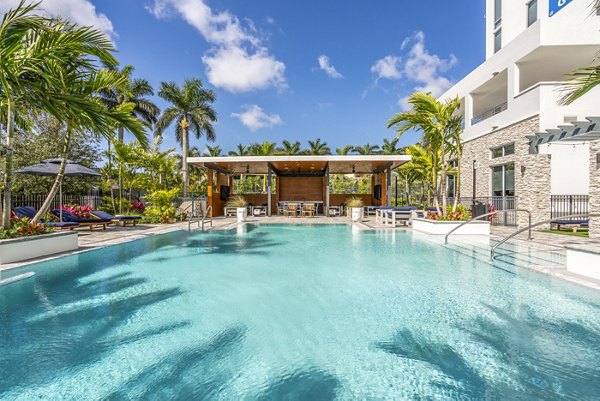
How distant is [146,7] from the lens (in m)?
13.4

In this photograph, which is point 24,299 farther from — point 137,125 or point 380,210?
point 380,210

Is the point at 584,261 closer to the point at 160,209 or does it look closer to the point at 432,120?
the point at 432,120

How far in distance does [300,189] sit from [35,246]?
17.0m

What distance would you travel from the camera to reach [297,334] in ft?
10.5

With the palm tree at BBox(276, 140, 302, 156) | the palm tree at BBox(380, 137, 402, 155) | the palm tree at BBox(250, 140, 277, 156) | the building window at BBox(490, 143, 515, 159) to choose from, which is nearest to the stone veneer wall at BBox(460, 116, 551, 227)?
the building window at BBox(490, 143, 515, 159)

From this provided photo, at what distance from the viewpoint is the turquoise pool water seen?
7.54 ft

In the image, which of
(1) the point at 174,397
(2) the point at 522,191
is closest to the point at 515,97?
(2) the point at 522,191

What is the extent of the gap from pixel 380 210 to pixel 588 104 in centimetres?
910

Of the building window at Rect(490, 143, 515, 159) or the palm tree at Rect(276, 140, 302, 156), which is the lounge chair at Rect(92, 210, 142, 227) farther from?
the palm tree at Rect(276, 140, 302, 156)

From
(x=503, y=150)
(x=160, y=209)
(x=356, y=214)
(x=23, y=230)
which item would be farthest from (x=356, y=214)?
(x=23, y=230)

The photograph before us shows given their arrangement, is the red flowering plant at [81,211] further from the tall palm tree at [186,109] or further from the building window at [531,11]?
the building window at [531,11]

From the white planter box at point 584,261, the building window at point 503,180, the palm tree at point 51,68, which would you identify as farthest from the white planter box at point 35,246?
the building window at point 503,180

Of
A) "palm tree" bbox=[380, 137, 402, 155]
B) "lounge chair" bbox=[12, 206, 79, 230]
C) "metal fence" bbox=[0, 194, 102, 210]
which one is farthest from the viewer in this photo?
"palm tree" bbox=[380, 137, 402, 155]

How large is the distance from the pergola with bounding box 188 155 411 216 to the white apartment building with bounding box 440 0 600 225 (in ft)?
15.1
